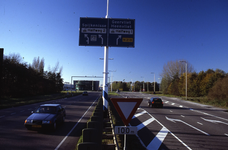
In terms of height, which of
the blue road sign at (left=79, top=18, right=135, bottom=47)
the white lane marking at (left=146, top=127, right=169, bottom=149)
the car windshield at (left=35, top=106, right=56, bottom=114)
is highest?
the blue road sign at (left=79, top=18, right=135, bottom=47)

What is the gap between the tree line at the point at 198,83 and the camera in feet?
101

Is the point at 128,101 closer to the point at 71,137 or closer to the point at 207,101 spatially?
the point at 71,137

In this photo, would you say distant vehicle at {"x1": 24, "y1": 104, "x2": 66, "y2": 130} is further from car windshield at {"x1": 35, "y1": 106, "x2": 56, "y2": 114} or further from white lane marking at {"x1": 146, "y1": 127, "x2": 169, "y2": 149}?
white lane marking at {"x1": 146, "y1": 127, "x2": 169, "y2": 149}

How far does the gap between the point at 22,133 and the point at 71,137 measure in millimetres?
2698

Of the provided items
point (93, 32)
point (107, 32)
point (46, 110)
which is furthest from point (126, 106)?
point (93, 32)

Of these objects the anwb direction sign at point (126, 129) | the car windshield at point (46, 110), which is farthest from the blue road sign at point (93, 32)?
the anwb direction sign at point (126, 129)

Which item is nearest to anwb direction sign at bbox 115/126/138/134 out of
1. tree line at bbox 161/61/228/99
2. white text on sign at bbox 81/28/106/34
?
white text on sign at bbox 81/28/106/34

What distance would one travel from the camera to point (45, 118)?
392 inches

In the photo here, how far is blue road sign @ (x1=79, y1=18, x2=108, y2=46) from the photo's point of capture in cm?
1295

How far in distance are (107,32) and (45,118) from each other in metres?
7.01

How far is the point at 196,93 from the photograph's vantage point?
52094 mm

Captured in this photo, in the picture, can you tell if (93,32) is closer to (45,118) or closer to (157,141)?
(45,118)

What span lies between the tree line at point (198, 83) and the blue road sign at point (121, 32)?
23.0m

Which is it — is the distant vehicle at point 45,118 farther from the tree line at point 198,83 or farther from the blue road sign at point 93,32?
the tree line at point 198,83
